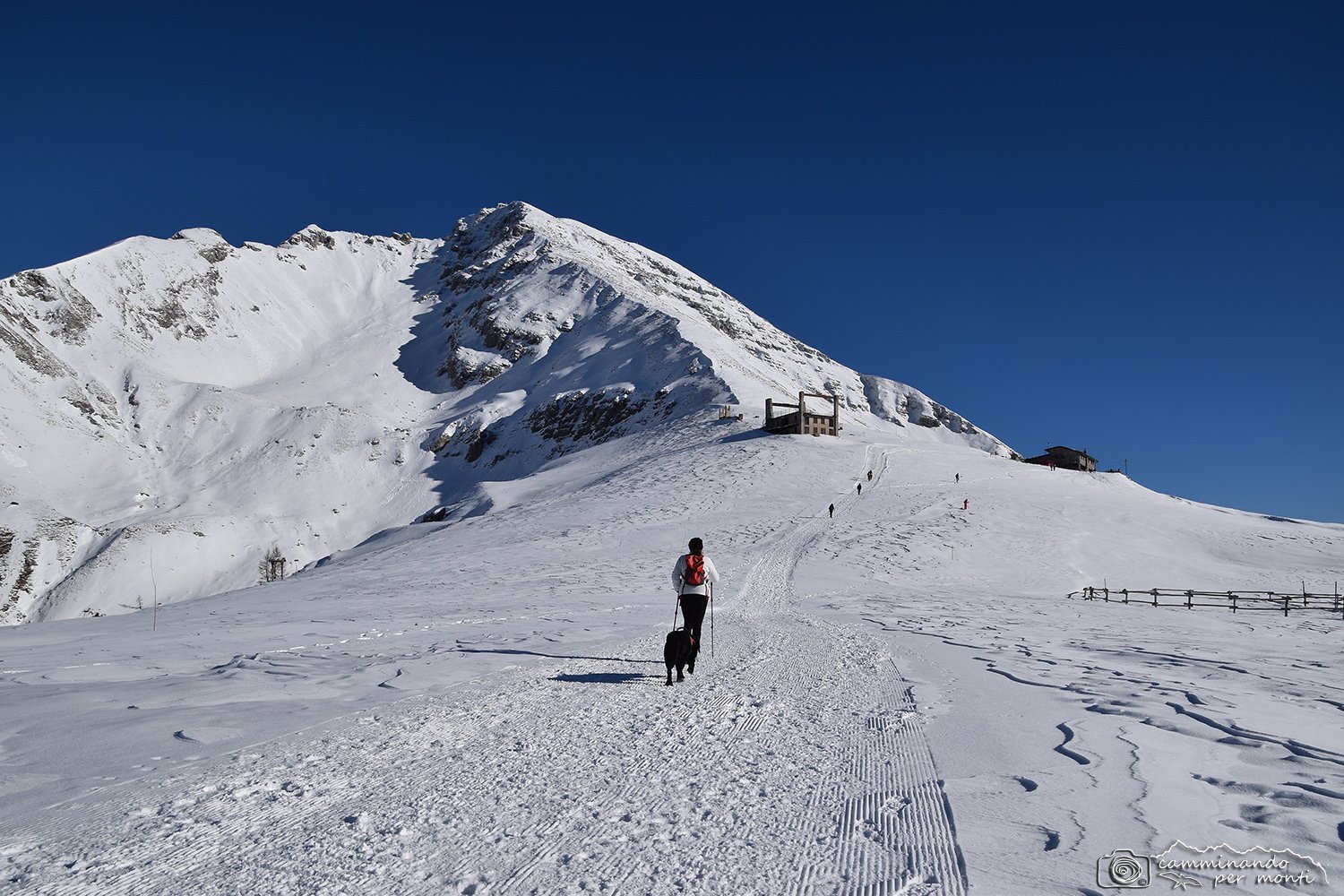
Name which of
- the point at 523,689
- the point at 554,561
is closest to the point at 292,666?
the point at 523,689

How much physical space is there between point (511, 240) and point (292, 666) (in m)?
155

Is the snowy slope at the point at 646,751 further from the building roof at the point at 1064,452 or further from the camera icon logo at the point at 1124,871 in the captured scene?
the building roof at the point at 1064,452

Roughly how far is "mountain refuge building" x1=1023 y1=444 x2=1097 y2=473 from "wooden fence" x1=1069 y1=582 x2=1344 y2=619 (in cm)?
5288

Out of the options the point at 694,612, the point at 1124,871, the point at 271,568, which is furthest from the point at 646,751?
the point at 271,568

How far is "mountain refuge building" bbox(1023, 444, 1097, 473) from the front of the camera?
75.6m

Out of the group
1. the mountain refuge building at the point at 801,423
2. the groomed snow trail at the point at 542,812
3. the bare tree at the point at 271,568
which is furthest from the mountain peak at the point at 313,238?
the groomed snow trail at the point at 542,812

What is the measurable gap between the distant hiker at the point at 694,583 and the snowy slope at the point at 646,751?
0.72 meters

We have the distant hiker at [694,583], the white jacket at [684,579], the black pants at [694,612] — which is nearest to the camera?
the black pants at [694,612]

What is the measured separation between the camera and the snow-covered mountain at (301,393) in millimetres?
57812

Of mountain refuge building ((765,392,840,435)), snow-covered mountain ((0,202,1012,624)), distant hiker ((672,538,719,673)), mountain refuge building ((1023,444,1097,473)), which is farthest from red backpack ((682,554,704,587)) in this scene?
mountain refuge building ((1023,444,1097,473))

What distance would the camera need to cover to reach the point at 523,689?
300 inches

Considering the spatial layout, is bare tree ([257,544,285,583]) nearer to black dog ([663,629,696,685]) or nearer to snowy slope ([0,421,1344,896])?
snowy slope ([0,421,1344,896])

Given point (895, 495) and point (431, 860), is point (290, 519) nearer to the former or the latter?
point (895, 495)

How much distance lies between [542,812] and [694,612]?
4.81 meters
